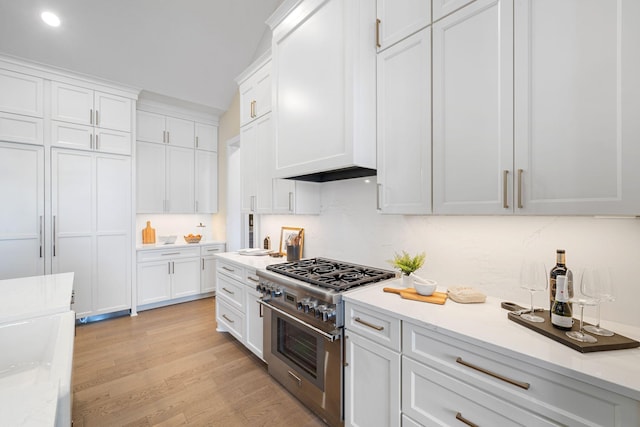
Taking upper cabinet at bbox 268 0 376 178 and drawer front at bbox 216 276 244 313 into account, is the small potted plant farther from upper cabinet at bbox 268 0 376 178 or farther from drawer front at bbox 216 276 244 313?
drawer front at bbox 216 276 244 313

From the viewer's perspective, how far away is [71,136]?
3326mm

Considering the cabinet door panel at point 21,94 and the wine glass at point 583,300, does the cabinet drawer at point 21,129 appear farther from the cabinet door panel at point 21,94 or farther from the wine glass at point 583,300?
the wine glass at point 583,300

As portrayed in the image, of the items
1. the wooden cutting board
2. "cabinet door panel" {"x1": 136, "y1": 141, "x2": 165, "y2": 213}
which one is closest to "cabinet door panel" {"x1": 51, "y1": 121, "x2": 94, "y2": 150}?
"cabinet door panel" {"x1": 136, "y1": 141, "x2": 165, "y2": 213}

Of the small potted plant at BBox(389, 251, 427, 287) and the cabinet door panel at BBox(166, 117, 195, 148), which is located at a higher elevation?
the cabinet door panel at BBox(166, 117, 195, 148)

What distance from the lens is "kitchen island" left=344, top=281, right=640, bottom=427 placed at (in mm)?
881

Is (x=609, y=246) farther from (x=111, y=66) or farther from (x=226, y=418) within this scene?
(x=111, y=66)

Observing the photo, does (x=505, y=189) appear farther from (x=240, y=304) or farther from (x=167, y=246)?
(x=167, y=246)

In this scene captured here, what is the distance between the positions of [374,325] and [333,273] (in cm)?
58

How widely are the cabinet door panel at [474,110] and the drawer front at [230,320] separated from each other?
222 cm

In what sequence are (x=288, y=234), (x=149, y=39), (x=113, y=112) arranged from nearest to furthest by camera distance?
(x=288, y=234), (x=149, y=39), (x=113, y=112)

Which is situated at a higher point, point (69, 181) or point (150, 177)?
point (150, 177)

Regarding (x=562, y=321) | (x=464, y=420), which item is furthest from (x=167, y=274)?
(x=562, y=321)

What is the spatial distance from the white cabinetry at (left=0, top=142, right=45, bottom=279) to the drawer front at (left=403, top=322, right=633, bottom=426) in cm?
415

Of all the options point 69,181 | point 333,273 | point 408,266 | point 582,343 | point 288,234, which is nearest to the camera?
point 582,343
